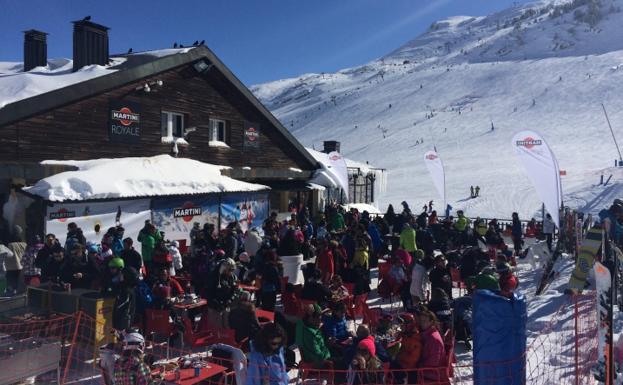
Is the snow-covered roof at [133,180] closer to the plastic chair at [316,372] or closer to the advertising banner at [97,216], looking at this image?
the advertising banner at [97,216]

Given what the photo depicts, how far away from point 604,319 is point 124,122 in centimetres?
1342

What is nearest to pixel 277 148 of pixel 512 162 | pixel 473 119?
pixel 512 162

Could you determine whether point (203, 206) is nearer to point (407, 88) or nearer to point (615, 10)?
point (407, 88)

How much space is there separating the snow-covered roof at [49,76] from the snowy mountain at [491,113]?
22.0m

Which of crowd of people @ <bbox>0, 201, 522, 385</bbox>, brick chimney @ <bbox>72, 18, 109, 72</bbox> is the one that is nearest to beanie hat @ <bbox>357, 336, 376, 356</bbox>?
crowd of people @ <bbox>0, 201, 522, 385</bbox>

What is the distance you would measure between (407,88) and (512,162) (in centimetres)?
4596

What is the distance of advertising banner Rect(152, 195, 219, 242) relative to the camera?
13836mm

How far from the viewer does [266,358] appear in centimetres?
499

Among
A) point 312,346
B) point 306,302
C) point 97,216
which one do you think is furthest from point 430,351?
point 97,216

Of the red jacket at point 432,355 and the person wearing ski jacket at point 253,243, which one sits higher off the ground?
the person wearing ski jacket at point 253,243

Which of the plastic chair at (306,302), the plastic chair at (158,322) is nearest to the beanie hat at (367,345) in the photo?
the plastic chair at (306,302)

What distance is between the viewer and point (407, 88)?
3433 inches

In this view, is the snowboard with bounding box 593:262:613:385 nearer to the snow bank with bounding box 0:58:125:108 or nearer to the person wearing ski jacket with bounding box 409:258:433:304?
the person wearing ski jacket with bounding box 409:258:433:304

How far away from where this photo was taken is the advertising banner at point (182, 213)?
13836 mm
